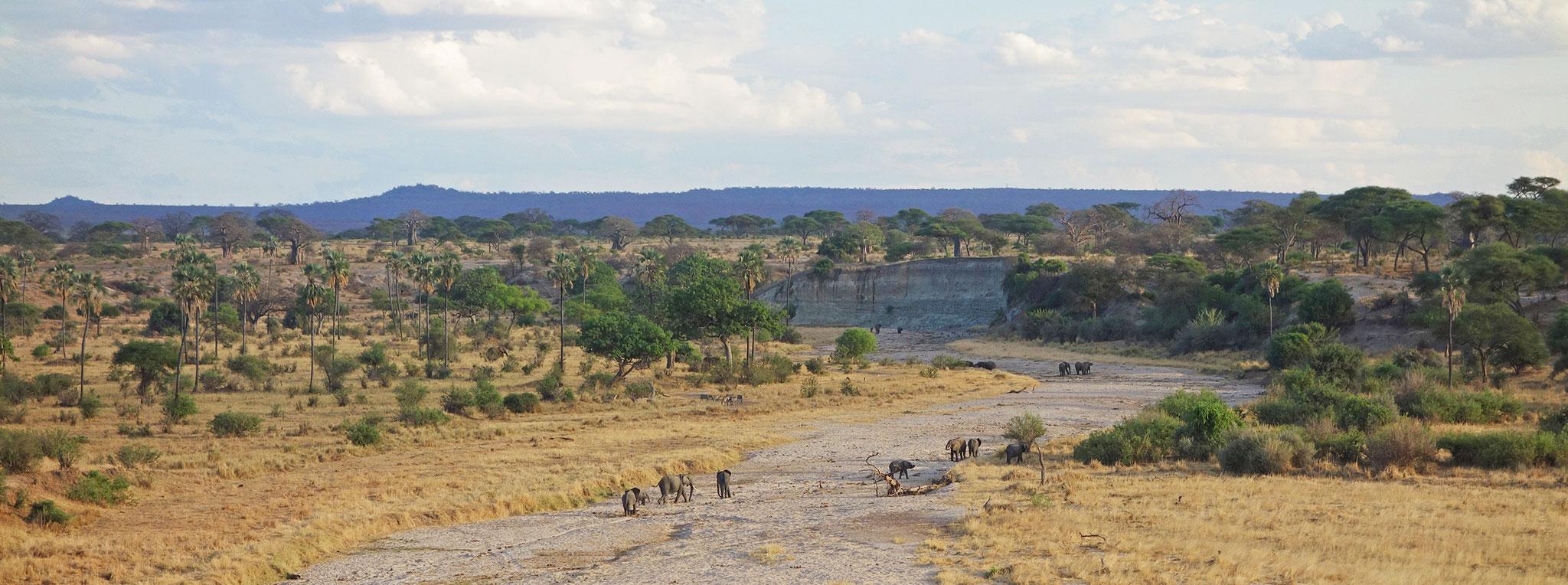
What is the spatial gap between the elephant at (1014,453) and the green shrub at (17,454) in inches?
847

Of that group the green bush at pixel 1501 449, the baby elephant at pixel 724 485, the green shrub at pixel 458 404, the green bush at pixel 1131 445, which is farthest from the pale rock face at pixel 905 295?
the baby elephant at pixel 724 485

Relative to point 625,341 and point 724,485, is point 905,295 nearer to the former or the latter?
point 625,341

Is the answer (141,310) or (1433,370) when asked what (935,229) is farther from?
(1433,370)

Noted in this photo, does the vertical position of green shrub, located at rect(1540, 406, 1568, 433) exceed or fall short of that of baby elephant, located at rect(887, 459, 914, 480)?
it exceeds it

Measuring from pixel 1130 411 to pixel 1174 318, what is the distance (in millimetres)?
36561

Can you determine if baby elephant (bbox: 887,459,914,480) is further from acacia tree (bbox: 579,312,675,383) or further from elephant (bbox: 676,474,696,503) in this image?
acacia tree (bbox: 579,312,675,383)

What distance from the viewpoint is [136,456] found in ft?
97.0

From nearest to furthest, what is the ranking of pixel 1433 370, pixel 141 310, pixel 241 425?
1. pixel 241 425
2. pixel 1433 370
3. pixel 141 310

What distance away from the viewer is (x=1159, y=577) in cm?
1686

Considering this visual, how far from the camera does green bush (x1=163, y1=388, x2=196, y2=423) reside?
38.9 m

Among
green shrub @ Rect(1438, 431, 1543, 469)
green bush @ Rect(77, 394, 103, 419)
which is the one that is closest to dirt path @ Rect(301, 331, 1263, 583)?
green shrub @ Rect(1438, 431, 1543, 469)

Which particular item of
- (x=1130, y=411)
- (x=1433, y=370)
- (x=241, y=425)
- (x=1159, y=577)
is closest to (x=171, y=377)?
(x=241, y=425)

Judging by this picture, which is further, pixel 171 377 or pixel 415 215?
pixel 415 215

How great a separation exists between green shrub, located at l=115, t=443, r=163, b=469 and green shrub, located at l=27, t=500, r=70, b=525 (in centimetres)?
692
